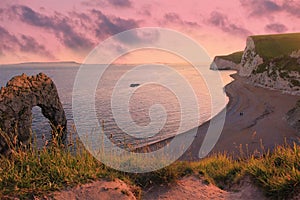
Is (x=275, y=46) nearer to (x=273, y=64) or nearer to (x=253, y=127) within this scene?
(x=273, y=64)

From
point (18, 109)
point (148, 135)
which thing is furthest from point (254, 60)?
point (18, 109)

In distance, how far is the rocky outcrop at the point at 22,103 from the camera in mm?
23022

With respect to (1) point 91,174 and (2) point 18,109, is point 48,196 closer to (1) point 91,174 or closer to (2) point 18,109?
(1) point 91,174

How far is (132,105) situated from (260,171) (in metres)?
57.4

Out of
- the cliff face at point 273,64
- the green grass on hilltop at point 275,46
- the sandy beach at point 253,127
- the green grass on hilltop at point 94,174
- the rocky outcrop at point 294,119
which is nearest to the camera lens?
the green grass on hilltop at point 94,174

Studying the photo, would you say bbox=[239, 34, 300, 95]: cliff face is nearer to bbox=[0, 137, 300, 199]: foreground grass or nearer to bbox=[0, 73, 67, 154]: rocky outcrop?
bbox=[0, 73, 67, 154]: rocky outcrop

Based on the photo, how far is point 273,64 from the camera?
78562mm

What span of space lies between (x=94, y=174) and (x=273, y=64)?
80664 millimetres

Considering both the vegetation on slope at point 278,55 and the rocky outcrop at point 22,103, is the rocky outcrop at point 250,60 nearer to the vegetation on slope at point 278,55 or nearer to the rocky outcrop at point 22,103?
the vegetation on slope at point 278,55

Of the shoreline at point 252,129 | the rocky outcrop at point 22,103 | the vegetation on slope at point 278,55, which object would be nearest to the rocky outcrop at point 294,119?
the shoreline at point 252,129

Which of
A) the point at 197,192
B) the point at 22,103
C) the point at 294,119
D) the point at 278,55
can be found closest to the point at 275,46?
the point at 278,55

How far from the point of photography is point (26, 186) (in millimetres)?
6664

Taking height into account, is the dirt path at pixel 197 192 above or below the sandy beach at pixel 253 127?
above

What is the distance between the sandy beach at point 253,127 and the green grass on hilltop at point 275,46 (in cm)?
4747
